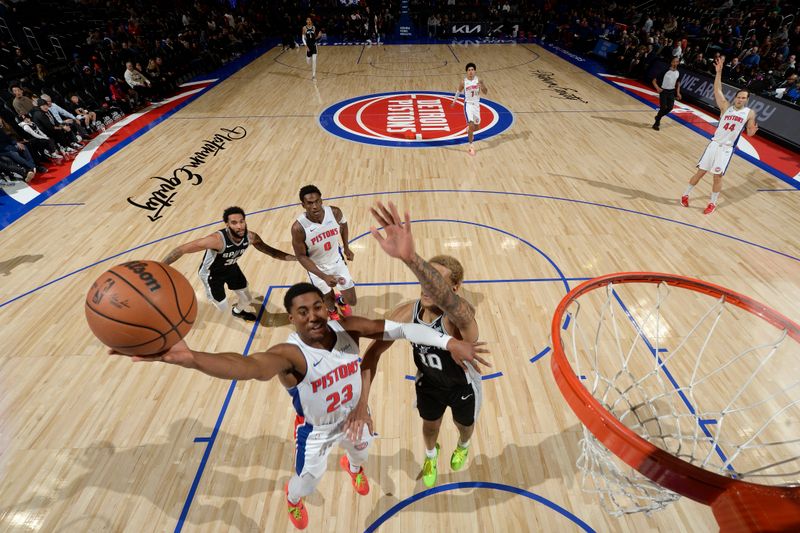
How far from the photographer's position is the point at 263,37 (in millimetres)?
23219

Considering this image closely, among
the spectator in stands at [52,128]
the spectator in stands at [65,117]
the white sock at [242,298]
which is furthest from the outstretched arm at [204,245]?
the spectator in stands at [65,117]

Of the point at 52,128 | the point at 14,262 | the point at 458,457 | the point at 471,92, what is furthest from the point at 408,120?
the point at 458,457

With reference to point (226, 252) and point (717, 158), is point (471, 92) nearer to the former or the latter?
point (717, 158)

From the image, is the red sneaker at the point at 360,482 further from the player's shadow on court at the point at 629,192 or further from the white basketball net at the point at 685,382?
the player's shadow on court at the point at 629,192

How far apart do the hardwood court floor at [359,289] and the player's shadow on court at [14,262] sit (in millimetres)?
31

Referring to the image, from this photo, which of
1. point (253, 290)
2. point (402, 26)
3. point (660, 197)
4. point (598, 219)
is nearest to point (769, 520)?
point (253, 290)

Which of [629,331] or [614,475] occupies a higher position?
[614,475]

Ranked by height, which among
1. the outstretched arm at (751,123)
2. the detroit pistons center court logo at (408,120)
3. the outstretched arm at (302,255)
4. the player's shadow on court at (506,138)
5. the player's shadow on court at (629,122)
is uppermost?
the outstretched arm at (751,123)

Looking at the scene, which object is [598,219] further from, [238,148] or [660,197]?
[238,148]

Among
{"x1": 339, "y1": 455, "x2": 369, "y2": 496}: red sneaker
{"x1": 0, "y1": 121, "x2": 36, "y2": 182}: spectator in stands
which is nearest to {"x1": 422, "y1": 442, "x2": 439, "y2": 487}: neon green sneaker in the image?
{"x1": 339, "y1": 455, "x2": 369, "y2": 496}: red sneaker

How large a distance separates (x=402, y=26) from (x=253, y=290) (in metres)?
21.6

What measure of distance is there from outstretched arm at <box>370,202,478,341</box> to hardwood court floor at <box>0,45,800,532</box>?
173cm

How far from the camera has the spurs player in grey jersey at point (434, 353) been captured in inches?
79.4

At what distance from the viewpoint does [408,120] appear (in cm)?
1109
